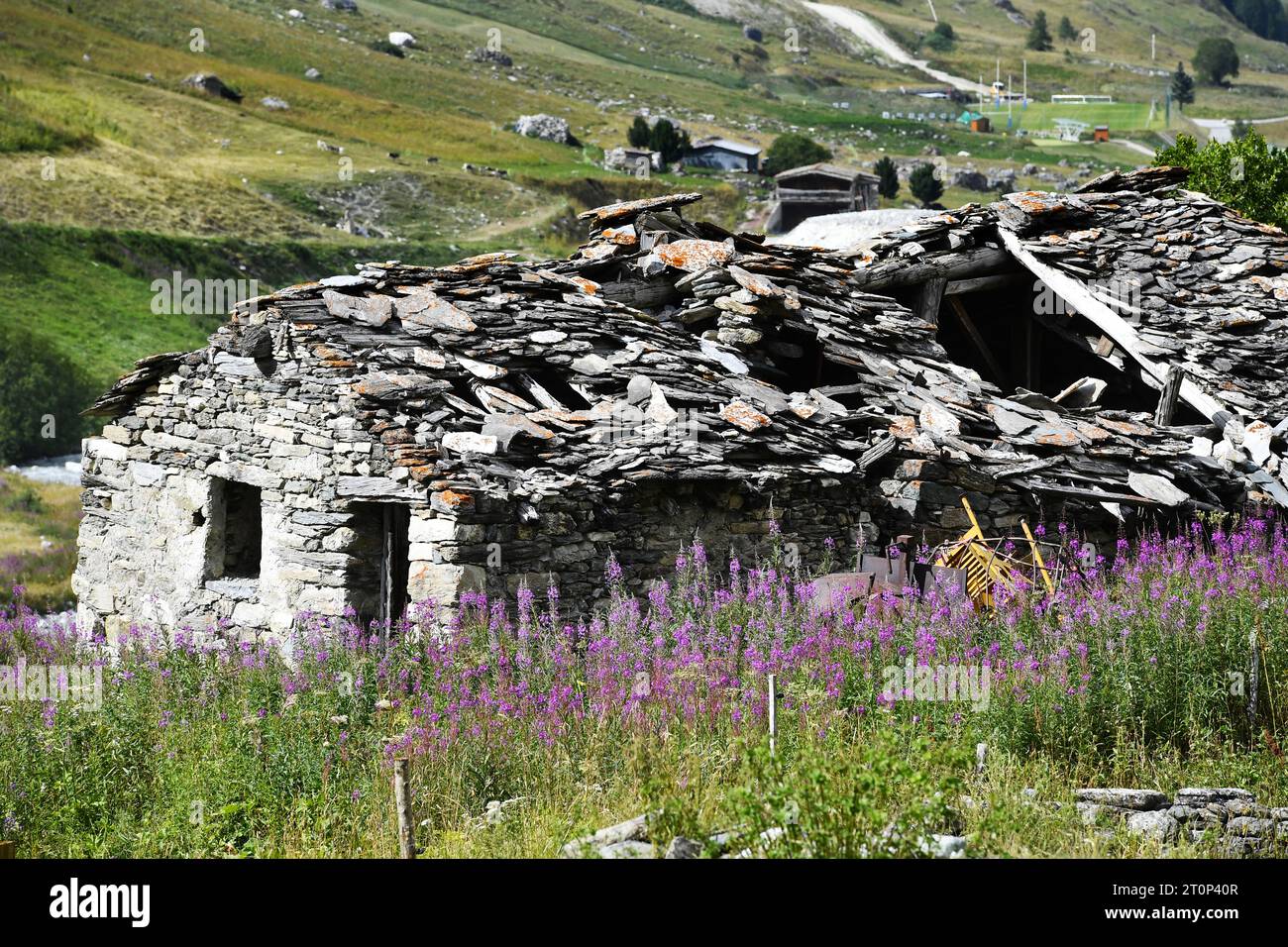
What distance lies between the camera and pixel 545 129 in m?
78.5

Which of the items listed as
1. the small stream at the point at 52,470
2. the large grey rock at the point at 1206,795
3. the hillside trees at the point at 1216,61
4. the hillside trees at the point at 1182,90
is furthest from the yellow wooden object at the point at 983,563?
the hillside trees at the point at 1216,61

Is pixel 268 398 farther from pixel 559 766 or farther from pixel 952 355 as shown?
pixel 952 355

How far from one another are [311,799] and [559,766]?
1195mm

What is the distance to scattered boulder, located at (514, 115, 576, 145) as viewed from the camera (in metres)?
77.9

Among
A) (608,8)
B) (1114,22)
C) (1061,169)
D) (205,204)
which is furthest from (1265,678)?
(1114,22)

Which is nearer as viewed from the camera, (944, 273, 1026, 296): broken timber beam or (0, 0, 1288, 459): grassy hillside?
(944, 273, 1026, 296): broken timber beam

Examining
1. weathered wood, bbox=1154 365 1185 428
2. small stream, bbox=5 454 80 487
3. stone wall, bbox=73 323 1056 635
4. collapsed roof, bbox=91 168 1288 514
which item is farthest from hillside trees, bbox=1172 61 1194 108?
stone wall, bbox=73 323 1056 635

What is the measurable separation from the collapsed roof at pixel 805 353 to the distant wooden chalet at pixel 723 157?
56802 mm

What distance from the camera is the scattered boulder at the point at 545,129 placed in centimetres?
7788

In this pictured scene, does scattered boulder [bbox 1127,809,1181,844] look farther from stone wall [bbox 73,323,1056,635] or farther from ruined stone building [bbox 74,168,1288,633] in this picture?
ruined stone building [bbox 74,168,1288,633]

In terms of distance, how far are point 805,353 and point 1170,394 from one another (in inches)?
157

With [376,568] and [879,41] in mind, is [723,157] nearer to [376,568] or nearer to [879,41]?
[376,568]

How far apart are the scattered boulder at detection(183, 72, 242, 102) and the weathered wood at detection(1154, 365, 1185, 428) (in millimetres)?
60949

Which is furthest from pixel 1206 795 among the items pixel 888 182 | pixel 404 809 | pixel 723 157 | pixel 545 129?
pixel 545 129
